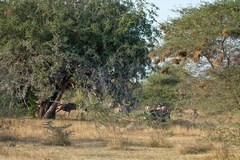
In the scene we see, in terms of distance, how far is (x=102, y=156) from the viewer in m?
13.3

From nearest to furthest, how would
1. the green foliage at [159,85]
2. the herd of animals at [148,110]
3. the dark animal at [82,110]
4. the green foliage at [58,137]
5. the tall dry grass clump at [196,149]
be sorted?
the tall dry grass clump at [196,149], the green foliage at [58,137], the herd of animals at [148,110], the dark animal at [82,110], the green foliage at [159,85]

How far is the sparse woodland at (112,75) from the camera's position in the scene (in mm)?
14898

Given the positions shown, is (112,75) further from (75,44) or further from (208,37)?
(208,37)

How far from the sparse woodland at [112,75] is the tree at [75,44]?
55 millimetres

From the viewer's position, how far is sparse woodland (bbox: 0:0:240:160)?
14898 millimetres

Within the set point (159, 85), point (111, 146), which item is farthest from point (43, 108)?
point (111, 146)

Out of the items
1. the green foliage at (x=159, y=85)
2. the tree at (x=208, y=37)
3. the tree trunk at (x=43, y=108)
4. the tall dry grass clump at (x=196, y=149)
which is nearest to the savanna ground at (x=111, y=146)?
the tall dry grass clump at (x=196, y=149)

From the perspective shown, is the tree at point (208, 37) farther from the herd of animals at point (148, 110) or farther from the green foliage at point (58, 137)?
the green foliage at point (58, 137)

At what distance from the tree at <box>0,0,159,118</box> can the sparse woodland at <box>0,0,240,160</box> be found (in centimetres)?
5

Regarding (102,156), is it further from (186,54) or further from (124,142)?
(186,54)

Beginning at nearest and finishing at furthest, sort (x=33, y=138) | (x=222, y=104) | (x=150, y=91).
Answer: (x=222, y=104)
(x=33, y=138)
(x=150, y=91)

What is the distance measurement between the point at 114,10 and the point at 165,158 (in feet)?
48.0

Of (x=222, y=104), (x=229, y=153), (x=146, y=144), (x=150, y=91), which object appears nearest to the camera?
(x=229, y=153)

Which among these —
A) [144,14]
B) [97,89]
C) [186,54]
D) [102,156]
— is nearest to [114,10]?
[144,14]
